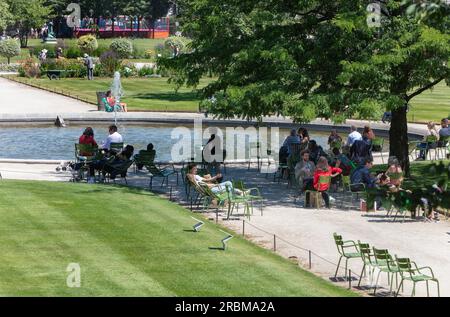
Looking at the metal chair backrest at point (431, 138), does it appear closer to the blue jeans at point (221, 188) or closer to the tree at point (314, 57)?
the tree at point (314, 57)

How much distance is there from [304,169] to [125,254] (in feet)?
27.0

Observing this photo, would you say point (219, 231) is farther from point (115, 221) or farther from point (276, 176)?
point (276, 176)

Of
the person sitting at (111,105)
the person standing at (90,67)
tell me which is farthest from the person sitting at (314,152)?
the person standing at (90,67)

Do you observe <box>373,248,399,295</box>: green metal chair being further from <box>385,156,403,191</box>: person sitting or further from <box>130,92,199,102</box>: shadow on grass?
<box>130,92,199,102</box>: shadow on grass

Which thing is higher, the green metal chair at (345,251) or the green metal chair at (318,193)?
the green metal chair at (318,193)

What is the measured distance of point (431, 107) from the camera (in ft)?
168

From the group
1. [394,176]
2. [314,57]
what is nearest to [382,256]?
[394,176]

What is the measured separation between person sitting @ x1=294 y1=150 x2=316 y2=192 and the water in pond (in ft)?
26.8

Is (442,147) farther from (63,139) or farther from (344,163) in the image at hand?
(63,139)

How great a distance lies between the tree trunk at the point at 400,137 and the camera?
29.2 m

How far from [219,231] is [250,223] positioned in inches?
56.0

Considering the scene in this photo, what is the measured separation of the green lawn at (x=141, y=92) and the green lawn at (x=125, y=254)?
2353cm

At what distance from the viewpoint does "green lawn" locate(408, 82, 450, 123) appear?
46.5 meters
